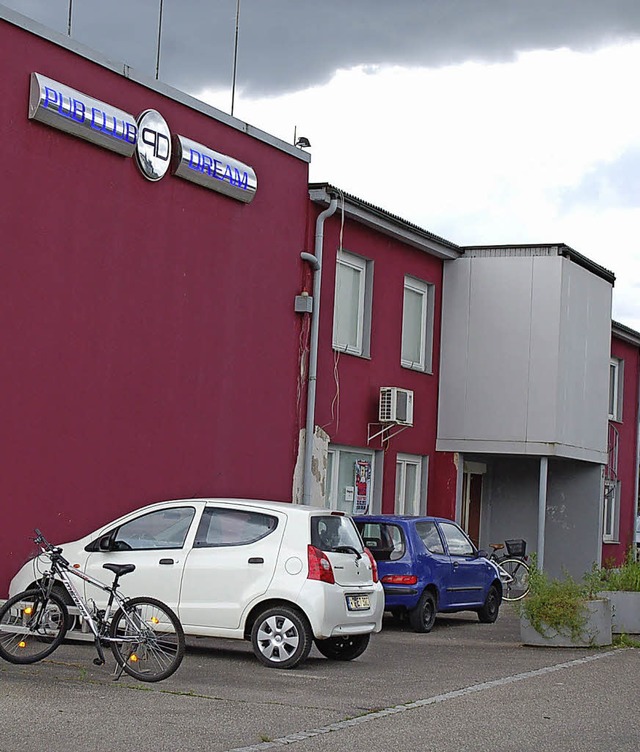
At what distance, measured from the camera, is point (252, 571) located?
513 inches

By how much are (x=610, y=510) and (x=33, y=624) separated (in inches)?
933

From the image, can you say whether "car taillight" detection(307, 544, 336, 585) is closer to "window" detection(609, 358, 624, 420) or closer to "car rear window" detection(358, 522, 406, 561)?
"car rear window" detection(358, 522, 406, 561)

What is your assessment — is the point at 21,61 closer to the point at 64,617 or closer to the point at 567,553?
the point at 64,617

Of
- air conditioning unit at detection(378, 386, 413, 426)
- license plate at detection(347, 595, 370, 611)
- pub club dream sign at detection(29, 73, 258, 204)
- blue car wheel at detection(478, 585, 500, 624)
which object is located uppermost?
pub club dream sign at detection(29, 73, 258, 204)

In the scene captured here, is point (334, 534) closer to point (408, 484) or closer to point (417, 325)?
point (408, 484)

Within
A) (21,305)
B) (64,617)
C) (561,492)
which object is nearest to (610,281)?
A: (561,492)

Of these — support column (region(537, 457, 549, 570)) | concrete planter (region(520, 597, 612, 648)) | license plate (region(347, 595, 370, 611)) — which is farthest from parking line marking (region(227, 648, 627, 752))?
support column (region(537, 457, 549, 570))

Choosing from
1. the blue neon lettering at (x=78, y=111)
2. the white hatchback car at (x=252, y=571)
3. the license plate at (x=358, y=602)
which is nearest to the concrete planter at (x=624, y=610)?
the white hatchback car at (x=252, y=571)

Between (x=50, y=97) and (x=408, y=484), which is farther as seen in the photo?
(x=408, y=484)

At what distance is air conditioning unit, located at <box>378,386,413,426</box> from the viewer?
74.3 ft

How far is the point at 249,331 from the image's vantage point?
19281 mm

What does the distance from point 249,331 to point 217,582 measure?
22.1ft

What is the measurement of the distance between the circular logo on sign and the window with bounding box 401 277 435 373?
25.3 ft

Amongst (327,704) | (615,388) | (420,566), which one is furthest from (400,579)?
(615,388)
